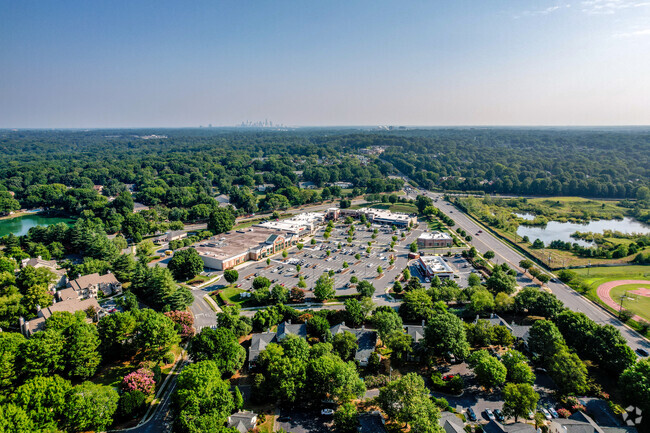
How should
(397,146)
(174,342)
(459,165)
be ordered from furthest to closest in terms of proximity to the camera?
(397,146) < (459,165) < (174,342)

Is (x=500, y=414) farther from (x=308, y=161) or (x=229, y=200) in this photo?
(x=308, y=161)

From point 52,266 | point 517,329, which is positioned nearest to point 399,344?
point 517,329

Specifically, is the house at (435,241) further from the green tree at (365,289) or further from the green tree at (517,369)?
the green tree at (517,369)

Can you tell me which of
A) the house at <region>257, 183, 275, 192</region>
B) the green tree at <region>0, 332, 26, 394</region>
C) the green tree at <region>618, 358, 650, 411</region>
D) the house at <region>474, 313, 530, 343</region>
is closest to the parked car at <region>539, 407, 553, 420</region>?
the green tree at <region>618, 358, 650, 411</region>

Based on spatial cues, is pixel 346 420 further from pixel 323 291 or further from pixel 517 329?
pixel 517 329

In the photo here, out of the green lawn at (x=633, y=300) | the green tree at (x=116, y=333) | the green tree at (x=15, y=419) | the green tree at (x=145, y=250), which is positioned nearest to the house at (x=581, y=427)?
the green lawn at (x=633, y=300)

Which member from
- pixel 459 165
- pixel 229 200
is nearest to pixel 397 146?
pixel 459 165

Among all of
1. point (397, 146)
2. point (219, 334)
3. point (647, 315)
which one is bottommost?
point (647, 315)
